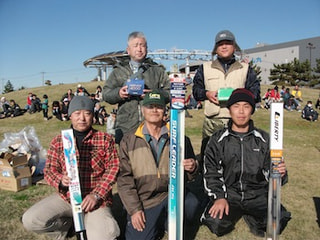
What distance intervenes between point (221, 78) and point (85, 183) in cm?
205

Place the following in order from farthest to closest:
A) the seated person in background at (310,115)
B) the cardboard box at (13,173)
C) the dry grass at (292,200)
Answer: the seated person in background at (310,115) → the cardboard box at (13,173) → the dry grass at (292,200)

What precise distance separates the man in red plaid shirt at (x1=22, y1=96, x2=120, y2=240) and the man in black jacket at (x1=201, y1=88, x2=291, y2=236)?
108 centimetres

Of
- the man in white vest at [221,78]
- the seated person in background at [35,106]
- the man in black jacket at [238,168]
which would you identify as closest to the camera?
the man in black jacket at [238,168]

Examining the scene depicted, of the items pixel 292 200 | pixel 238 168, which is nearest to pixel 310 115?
pixel 292 200

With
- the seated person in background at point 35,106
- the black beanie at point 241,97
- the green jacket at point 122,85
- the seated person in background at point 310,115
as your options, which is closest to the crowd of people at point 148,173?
the black beanie at point 241,97

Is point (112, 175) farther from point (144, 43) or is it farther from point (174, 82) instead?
point (144, 43)

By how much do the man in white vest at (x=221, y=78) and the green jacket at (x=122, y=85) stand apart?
0.52m

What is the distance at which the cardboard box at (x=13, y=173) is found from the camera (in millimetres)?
4520

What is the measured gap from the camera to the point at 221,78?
3393 millimetres

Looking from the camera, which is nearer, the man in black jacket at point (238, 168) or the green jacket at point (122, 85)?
the man in black jacket at point (238, 168)

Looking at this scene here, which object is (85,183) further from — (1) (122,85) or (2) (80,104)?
(1) (122,85)

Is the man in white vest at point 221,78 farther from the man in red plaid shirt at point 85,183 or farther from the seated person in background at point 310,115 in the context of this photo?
the seated person in background at point 310,115

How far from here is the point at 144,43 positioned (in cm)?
321

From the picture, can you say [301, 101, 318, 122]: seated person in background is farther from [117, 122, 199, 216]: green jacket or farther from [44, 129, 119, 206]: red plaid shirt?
[44, 129, 119, 206]: red plaid shirt
